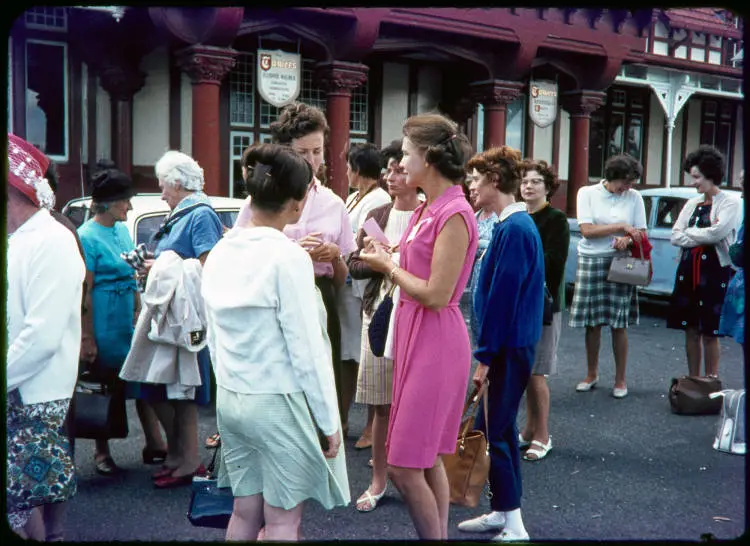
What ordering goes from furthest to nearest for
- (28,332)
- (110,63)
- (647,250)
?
(110,63) → (647,250) → (28,332)

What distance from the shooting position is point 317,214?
4.04m

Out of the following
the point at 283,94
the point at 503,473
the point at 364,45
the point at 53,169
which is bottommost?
the point at 503,473

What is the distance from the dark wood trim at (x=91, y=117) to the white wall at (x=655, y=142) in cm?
1343

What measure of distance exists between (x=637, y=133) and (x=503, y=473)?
683 inches

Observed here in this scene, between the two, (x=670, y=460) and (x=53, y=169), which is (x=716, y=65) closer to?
(x=670, y=460)

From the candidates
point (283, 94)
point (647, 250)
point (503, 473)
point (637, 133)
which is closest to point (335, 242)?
point (503, 473)

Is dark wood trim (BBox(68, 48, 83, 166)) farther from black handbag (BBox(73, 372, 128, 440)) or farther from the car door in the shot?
the car door

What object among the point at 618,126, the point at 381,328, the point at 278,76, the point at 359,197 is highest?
the point at 278,76

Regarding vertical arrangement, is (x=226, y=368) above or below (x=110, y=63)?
below

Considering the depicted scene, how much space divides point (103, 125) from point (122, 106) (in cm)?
45

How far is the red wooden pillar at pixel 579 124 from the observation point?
606 inches

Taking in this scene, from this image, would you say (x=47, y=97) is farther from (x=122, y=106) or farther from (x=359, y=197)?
(x=359, y=197)

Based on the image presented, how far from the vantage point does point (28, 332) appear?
2682 millimetres

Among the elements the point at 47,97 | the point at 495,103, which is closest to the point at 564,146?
the point at 495,103
